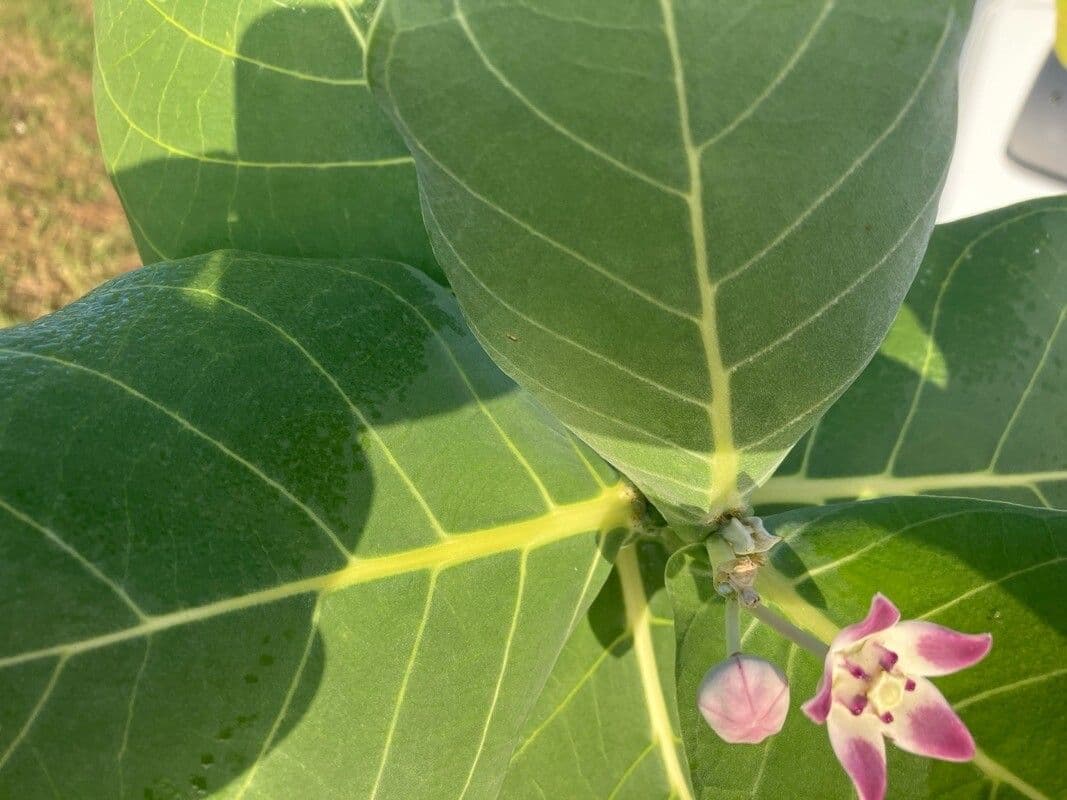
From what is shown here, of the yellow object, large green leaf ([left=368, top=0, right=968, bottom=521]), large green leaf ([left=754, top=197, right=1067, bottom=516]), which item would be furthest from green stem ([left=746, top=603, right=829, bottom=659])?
the yellow object

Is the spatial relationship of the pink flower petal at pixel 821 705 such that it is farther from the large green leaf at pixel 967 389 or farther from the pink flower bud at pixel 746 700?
the large green leaf at pixel 967 389

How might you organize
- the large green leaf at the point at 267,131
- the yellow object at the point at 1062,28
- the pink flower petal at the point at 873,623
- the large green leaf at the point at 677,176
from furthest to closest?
the large green leaf at the point at 267,131 < the yellow object at the point at 1062,28 < the pink flower petal at the point at 873,623 < the large green leaf at the point at 677,176

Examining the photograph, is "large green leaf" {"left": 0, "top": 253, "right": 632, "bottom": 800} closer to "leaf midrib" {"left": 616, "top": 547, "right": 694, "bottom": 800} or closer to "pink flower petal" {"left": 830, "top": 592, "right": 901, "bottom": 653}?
"leaf midrib" {"left": 616, "top": 547, "right": 694, "bottom": 800}

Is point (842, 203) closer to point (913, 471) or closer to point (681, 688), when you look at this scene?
point (681, 688)

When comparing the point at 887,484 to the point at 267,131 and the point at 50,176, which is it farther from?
the point at 50,176

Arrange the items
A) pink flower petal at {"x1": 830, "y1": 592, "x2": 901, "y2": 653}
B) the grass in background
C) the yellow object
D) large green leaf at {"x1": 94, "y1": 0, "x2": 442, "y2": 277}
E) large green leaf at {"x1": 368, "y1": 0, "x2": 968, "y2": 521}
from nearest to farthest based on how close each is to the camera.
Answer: large green leaf at {"x1": 368, "y1": 0, "x2": 968, "y2": 521} < pink flower petal at {"x1": 830, "y1": 592, "x2": 901, "y2": 653} < the yellow object < large green leaf at {"x1": 94, "y1": 0, "x2": 442, "y2": 277} < the grass in background

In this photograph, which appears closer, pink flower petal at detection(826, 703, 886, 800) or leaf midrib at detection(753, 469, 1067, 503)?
pink flower petal at detection(826, 703, 886, 800)

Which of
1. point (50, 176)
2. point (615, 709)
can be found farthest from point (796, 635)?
point (50, 176)

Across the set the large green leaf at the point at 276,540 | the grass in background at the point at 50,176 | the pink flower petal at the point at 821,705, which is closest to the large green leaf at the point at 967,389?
the large green leaf at the point at 276,540
